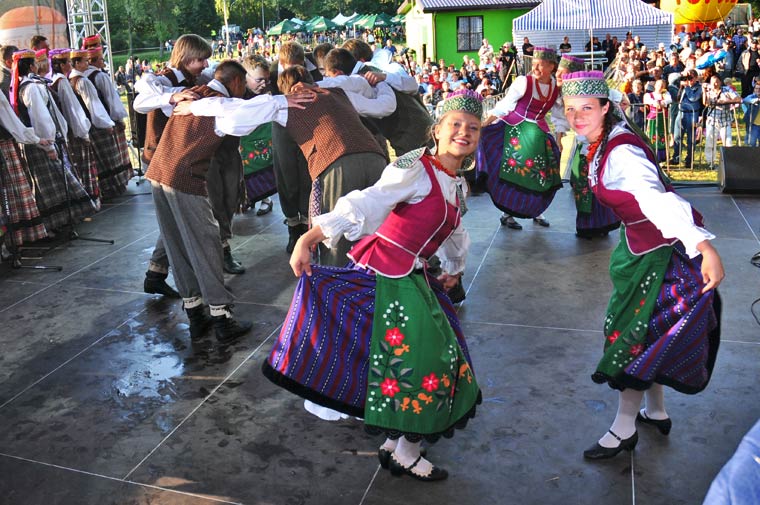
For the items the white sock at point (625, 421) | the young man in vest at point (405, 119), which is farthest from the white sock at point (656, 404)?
the young man in vest at point (405, 119)

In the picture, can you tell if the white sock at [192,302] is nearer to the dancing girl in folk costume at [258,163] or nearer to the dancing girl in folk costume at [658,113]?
the dancing girl in folk costume at [258,163]

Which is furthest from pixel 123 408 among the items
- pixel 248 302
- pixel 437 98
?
pixel 437 98

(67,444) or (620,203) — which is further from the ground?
(620,203)

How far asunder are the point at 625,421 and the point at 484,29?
26367mm

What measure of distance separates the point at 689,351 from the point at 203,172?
2580 millimetres

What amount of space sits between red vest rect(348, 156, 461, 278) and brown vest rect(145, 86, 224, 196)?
1638 mm

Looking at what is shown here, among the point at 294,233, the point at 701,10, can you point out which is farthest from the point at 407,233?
the point at 701,10

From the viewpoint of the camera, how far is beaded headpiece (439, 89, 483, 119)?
2854 millimetres

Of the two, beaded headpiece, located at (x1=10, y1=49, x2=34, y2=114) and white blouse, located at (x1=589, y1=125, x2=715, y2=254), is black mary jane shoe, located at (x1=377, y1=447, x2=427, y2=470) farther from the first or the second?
beaded headpiece, located at (x1=10, y1=49, x2=34, y2=114)

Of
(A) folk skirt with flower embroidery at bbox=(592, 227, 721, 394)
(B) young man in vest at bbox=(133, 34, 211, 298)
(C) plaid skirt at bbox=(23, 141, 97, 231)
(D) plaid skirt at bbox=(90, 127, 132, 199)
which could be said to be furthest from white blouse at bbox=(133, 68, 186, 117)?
(D) plaid skirt at bbox=(90, 127, 132, 199)

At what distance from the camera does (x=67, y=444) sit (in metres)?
3.29

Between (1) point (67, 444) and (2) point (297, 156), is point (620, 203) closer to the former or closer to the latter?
(1) point (67, 444)

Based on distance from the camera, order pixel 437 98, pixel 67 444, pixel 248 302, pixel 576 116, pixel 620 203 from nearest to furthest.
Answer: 1. pixel 620 203
2. pixel 576 116
3. pixel 67 444
4. pixel 248 302
5. pixel 437 98

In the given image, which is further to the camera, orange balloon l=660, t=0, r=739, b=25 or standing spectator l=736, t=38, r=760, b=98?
orange balloon l=660, t=0, r=739, b=25
